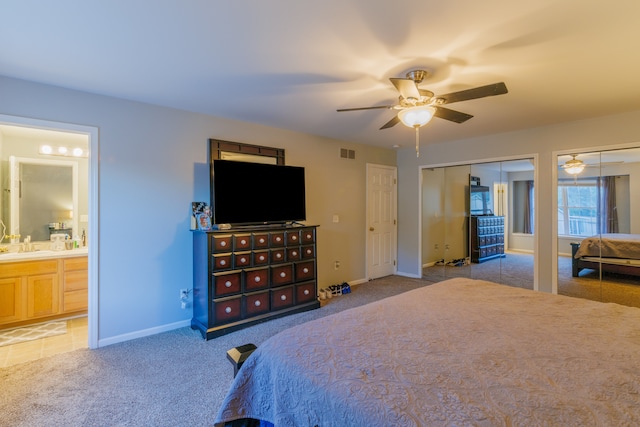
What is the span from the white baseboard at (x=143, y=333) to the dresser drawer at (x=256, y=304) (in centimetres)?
74

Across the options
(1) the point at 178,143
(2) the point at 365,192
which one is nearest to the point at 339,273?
(2) the point at 365,192

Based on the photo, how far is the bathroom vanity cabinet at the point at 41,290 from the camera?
3418 millimetres

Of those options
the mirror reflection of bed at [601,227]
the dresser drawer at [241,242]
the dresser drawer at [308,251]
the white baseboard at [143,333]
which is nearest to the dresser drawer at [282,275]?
the dresser drawer at [308,251]

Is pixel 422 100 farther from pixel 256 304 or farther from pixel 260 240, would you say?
pixel 256 304

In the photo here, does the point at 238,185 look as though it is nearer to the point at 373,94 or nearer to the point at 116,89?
the point at 116,89

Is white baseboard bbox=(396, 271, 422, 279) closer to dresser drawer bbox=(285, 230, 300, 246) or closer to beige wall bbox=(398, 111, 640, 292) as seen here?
beige wall bbox=(398, 111, 640, 292)

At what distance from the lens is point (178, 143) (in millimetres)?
3500

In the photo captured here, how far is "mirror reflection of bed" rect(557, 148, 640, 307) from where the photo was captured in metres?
3.84

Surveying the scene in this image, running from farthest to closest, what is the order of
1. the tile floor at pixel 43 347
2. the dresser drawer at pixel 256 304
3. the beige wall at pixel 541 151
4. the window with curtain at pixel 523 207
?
the window with curtain at pixel 523 207 < the beige wall at pixel 541 151 < the dresser drawer at pixel 256 304 < the tile floor at pixel 43 347

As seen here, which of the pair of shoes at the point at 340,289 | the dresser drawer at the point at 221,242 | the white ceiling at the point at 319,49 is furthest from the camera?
the pair of shoes at the point at 340,289

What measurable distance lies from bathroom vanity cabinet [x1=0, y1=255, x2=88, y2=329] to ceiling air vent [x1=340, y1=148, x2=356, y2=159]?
148 inches

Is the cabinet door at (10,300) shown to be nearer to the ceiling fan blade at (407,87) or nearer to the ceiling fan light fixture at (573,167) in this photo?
the ceiling fan blade at (407,87)

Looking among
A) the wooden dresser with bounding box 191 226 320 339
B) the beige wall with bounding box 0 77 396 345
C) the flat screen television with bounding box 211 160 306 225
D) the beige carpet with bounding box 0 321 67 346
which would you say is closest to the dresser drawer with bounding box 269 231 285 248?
the wooden dresser with bounding box 191 226 320 339

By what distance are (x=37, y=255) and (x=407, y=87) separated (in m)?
4.22
